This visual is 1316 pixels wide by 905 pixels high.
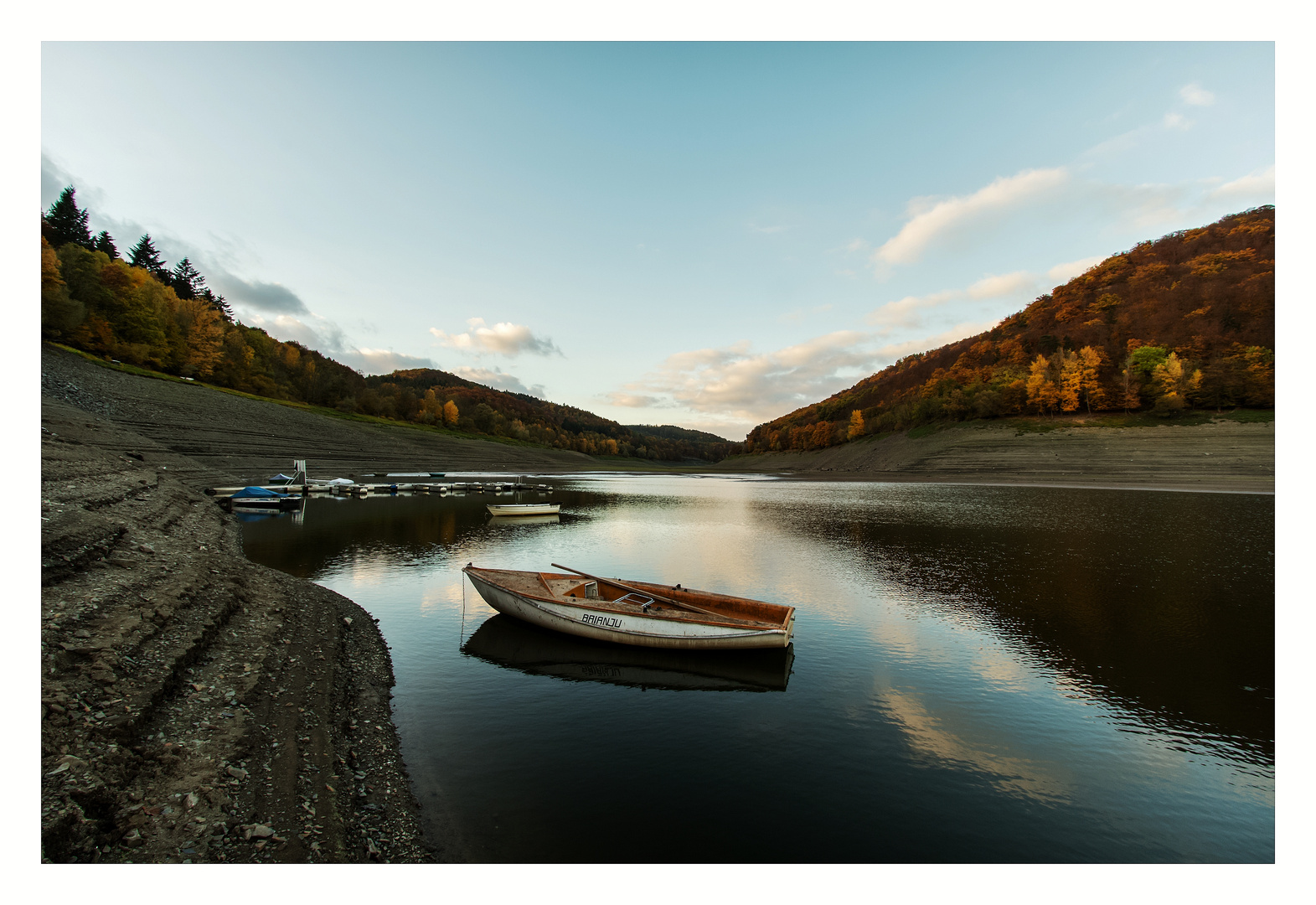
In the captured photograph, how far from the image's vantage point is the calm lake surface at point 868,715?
8164mm

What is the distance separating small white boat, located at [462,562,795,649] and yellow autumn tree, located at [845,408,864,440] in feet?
458

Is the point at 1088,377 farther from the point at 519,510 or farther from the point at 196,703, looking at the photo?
the point at 196,703

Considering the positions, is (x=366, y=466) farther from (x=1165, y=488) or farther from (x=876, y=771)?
(x=1165, y=488)

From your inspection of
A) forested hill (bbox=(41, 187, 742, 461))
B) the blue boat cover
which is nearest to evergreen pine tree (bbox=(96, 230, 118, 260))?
forested hill (bbox=(41, 187, 742, 461))

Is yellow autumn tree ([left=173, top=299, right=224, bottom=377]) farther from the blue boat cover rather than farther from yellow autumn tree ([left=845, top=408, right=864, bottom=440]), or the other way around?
yellow autumn tree ([left=845, top=408, right=864, bottom=440])

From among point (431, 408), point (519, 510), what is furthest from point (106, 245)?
point (519, 510)

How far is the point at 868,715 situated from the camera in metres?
12.1

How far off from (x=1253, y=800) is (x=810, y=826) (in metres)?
8.43

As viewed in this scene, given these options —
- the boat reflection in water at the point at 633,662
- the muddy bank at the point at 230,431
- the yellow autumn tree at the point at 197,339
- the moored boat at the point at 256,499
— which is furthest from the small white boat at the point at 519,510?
the yellow autumn tree at the point at 197,339

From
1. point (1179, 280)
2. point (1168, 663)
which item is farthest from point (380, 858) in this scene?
point (1179, 280)

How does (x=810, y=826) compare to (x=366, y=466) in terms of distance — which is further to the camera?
(x=366, y=466)

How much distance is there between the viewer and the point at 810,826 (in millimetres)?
8219

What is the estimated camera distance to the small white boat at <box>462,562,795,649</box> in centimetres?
1514

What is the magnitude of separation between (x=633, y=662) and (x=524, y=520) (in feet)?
114
